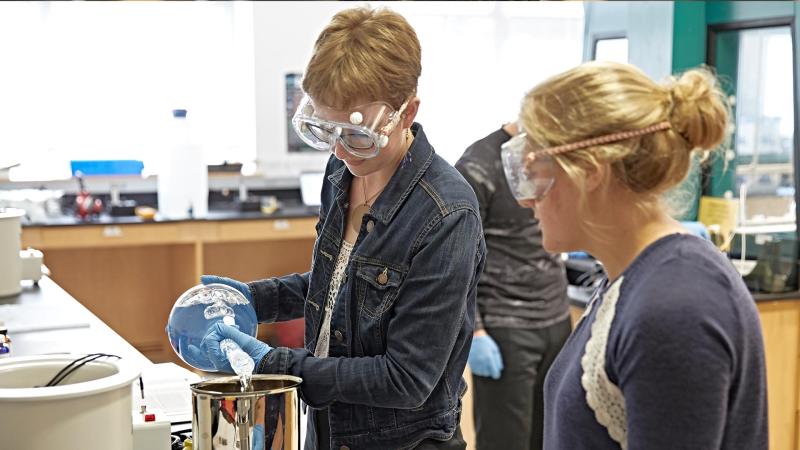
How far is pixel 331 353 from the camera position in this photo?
1.87 meters

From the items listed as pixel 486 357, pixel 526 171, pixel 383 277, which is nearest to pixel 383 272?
pixel 383 277

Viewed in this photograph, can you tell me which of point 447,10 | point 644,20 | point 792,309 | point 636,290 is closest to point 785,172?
point 792,309

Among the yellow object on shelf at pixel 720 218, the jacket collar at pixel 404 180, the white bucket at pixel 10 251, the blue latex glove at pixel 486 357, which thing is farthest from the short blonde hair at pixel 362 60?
the yellow object on shelf at pixel 720 218

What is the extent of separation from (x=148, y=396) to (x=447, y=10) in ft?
19.2

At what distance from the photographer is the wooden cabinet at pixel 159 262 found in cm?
618

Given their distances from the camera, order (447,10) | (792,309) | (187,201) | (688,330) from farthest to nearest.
→ 1. (447,10)
2. (187,201)
3. (792,309)
4. (688,330)

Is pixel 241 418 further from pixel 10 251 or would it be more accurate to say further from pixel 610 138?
pixel 10 251

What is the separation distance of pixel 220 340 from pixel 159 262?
16.9 feet

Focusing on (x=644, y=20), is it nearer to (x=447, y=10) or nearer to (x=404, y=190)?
(x=447, y=10)

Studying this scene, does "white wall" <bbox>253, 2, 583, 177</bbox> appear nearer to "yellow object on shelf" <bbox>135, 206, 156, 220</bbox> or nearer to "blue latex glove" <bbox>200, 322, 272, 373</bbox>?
"yellow object on shelf" <bbox>135, 206, 156, 220</bbox>

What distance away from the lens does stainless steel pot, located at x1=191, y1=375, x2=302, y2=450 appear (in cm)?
142

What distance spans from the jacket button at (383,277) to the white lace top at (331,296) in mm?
142

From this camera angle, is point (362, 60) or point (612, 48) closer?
point (362, 60)

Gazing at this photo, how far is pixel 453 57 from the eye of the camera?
7590mm
